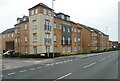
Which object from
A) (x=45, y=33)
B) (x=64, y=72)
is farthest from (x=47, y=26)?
(x=64, y=72)

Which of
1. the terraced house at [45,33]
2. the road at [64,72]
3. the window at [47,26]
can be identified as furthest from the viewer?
the window at [47,26]

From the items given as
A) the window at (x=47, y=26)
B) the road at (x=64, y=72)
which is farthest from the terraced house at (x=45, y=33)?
the road at (x=64, y=72)

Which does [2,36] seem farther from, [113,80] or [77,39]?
[113,80]

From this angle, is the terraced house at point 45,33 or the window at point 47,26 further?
the window at point 47,26

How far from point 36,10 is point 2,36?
2759 centimetres

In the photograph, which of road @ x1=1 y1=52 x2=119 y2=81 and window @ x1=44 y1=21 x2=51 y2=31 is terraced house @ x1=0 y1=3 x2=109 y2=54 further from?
road @ x1=1 y1=52 x2=119 y2=81

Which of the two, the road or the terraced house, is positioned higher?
the terraced house

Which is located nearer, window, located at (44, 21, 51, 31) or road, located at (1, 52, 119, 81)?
road, located at (1, 52, 119, 81)

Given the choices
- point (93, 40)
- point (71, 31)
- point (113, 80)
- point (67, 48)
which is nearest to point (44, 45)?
point (67, 48)

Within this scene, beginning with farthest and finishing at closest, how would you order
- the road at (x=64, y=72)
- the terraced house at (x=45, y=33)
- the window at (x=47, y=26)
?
the window at (x=47, y=26)
the terraced house at (x=45, y=33)
the road at (x=64, y=72)

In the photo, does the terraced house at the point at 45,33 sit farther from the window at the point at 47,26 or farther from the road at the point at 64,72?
the road at the point at 64,72

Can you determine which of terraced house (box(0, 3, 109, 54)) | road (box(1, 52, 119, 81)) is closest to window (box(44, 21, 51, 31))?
terraced house (box(0, 3, 109, 54))

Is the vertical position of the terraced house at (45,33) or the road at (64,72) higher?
the terraced house at (45,33)

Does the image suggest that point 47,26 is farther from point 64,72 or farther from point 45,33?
point 64,72
